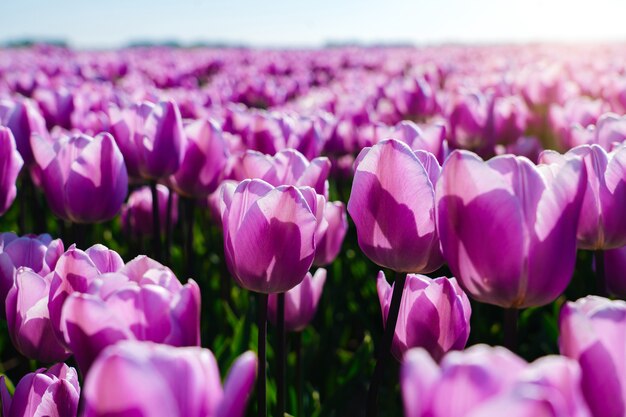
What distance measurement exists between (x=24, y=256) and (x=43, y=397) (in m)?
0.52

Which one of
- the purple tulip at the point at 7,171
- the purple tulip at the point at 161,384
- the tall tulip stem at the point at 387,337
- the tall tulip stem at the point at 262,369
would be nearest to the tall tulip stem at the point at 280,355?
the tall tulip stem at the point at 262,369

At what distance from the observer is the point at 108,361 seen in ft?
1.91

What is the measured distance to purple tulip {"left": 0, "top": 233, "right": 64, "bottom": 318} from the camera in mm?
1240

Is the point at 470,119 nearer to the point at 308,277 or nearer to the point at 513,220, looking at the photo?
the point at 308,277

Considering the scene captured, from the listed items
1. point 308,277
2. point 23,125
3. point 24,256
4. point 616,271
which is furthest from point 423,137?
point 23,125

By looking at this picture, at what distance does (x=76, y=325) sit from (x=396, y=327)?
0.63m

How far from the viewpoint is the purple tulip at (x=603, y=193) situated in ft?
3.93

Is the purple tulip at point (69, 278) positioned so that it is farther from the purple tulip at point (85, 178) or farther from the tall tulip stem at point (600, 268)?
the tall tulip stem at point (600, 268)

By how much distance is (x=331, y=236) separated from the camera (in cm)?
175

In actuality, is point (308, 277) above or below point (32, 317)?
below

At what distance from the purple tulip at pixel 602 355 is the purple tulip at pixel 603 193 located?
0.55 metres

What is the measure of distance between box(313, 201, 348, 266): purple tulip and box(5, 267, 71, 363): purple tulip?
74cm

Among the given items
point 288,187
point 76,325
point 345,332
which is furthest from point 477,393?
point 345,332

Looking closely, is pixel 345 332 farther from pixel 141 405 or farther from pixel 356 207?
pixel 141 405
